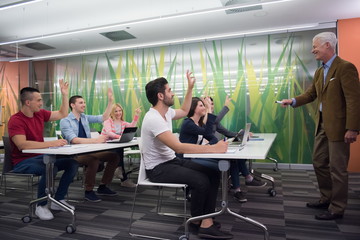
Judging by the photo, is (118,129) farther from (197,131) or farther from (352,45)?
(352,45)

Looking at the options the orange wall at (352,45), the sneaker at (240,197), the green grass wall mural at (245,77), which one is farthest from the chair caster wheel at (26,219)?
the orange wall at (352,45)

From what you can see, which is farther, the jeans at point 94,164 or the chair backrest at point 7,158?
the jeans at point 94,164

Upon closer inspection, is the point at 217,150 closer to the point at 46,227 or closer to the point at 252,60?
the point at 46,227

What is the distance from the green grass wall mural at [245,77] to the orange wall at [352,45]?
46 cm

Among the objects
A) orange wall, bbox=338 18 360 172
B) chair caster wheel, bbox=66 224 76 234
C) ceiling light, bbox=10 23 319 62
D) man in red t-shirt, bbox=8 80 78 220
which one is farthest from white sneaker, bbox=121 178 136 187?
orange wall, bbox=338 18 360 172

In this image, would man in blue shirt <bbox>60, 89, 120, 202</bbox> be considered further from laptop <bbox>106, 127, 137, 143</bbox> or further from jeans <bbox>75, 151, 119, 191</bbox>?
laptop <bbox>106, 127, 137, 143</bbox>

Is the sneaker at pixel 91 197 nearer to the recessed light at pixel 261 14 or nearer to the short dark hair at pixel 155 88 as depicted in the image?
the short dark hair at pixel 155 88

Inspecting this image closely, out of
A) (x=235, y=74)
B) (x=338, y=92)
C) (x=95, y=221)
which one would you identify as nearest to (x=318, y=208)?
(x=338, y=92)

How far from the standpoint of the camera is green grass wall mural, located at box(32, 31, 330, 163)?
17.7 ft

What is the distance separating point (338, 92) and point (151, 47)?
4628mm

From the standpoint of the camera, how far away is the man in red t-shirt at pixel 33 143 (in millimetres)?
2642

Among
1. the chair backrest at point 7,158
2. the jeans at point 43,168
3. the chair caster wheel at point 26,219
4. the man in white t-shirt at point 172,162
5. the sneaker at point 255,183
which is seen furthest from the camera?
the sneaker at point 255,183

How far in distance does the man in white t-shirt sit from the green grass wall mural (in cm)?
357

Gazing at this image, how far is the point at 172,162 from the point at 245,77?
12.7ft
